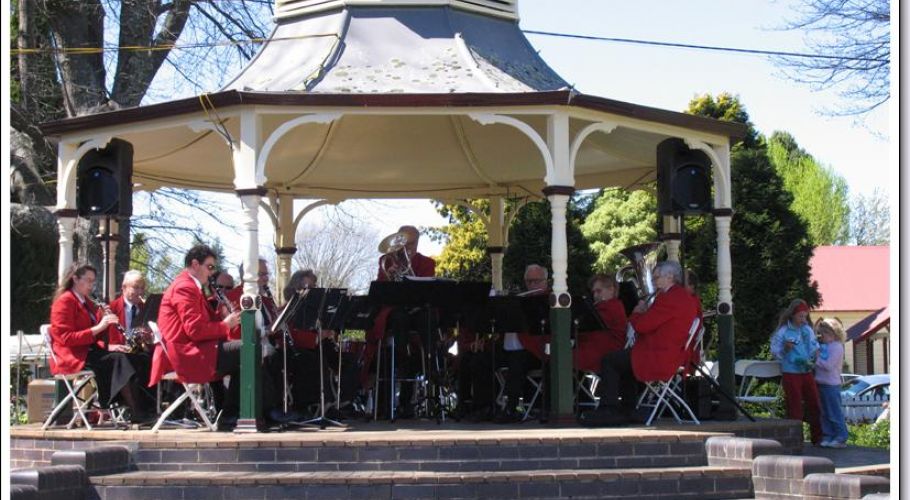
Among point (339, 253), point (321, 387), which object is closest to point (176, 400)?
point (321, 387)

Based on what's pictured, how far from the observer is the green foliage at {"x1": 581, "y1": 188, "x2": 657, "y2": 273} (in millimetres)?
36625

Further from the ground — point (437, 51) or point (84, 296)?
point (437, 51)

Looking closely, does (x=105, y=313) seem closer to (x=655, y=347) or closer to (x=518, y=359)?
(x=518, y=359)

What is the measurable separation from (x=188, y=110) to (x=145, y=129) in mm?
697

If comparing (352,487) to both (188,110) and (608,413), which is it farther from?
(188,110)

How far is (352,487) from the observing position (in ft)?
34.9

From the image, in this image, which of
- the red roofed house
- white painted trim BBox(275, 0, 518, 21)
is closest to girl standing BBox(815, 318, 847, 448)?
white painted trim BBox(275, 0, 518, 21)

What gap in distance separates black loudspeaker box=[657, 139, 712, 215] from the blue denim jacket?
152cm

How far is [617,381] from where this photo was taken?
1290cm

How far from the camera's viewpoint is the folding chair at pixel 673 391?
1272 centimetres

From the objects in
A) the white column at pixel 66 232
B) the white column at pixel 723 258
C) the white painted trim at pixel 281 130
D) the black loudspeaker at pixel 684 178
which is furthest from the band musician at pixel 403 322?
the white column at pixel 66 232

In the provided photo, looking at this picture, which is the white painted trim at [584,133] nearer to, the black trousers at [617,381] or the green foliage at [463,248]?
the black trousers at [617,381]

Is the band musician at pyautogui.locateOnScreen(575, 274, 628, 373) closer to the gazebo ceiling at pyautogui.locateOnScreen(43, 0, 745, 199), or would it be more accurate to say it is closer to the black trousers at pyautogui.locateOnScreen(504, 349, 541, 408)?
the black trousers at pyautogui.locateOnScreen(504, 349, 541, 408)

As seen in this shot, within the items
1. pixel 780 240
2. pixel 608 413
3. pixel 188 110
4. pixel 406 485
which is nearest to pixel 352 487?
pixel 406 485
